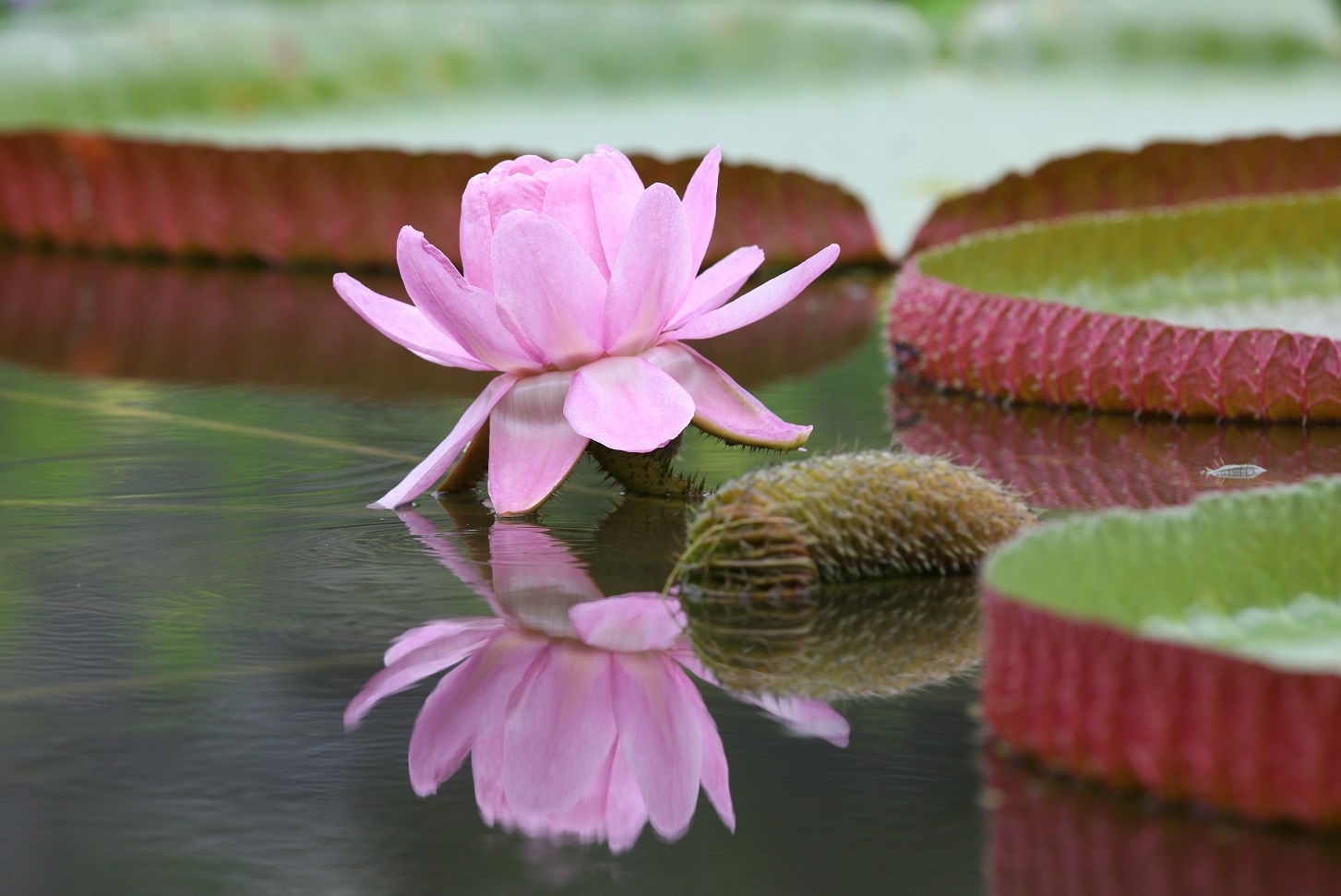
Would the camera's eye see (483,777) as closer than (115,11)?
Yes

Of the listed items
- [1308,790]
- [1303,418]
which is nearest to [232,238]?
[1303,418]

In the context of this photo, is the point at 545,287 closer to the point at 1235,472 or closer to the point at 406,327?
the point at 406,327

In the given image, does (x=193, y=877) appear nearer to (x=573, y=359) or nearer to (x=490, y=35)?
(x=573, y=359)

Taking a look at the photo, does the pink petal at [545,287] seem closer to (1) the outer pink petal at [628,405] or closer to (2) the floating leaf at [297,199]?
(1) the outer pink petal at [628,405]

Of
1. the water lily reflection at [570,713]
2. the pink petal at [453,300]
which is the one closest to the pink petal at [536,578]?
the water lily reflection at [570,713]

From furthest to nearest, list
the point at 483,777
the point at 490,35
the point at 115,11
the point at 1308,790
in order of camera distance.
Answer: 1. the point at 115,11
2. the point at 490,35
3. the point at 483,777
4. the point at 1308,790

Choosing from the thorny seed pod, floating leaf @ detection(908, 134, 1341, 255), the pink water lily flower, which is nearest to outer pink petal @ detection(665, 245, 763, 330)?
the pink water lily flower
